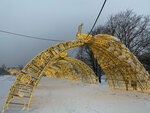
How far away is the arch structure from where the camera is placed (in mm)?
5418

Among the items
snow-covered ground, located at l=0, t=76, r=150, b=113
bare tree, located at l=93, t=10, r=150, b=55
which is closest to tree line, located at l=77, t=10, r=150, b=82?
bare tree, located at l=93, t=10, r=150, b=55

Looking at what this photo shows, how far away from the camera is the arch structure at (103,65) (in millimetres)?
5418

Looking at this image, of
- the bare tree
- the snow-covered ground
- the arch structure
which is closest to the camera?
the snow-covered ground

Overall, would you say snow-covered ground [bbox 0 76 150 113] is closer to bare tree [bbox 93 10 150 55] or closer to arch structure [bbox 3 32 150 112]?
arch structure [bbox 3 32 150 112]

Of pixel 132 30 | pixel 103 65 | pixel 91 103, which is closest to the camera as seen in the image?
pixel 91 103

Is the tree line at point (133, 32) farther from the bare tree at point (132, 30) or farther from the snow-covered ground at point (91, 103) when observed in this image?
the snow-covered ground at point (91, 103)

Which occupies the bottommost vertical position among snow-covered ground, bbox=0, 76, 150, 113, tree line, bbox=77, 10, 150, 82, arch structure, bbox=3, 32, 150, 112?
snow-covered ground, bbox=0, 76, 150, 113

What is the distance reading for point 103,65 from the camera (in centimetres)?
1024

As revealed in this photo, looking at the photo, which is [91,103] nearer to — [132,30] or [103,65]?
[103,65]

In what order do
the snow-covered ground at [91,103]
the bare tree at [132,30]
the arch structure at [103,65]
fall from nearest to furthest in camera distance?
the snow-covered ground at [91,103]
the arch structure at [103,65]
the bare tree at [132,30]

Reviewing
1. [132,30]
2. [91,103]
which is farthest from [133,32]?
[91,103]

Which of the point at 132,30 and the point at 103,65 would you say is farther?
the point at 132,30

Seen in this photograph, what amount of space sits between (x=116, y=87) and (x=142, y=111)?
20.2 feet

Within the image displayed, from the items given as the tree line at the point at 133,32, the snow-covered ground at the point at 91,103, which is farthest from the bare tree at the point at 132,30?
the snow-covered ground at the point at 91,103
